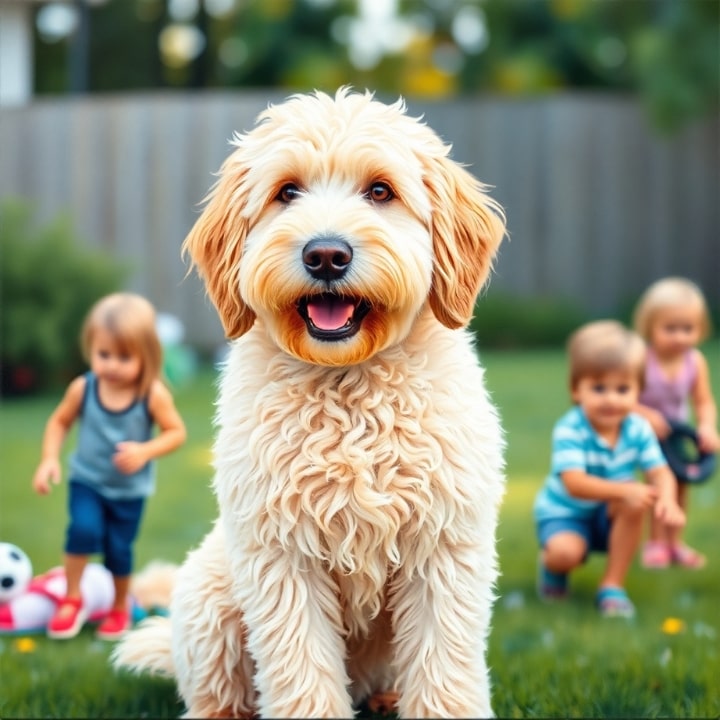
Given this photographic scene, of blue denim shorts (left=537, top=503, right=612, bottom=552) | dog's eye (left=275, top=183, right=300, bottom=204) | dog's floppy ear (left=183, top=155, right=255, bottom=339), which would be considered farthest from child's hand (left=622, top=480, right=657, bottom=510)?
dog's eye (left=275, top=183, right=300, bottom=204)

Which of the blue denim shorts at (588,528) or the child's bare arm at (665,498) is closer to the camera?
the child's bare arm at (665,498)

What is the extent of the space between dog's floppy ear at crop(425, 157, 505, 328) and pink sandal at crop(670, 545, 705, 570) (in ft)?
11.5

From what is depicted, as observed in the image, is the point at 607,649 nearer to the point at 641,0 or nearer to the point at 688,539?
the point at 688,539

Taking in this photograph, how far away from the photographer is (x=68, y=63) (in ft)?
62.7

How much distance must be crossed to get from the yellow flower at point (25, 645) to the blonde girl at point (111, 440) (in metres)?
0.12

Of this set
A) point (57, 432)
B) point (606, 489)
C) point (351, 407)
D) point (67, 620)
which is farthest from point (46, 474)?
point (606, 489)

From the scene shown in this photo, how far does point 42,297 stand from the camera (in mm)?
11406

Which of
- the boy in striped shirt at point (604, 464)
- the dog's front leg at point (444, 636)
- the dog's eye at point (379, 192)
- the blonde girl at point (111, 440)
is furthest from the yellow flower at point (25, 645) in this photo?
the dog's eye at point (379, 192)

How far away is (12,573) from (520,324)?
991 cm

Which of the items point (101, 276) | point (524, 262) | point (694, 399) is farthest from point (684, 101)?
point (694, 399)

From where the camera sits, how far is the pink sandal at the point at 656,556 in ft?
20.0

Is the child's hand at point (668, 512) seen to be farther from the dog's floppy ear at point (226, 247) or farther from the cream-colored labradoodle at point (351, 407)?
the dog's floppy ear at point (226, 247)

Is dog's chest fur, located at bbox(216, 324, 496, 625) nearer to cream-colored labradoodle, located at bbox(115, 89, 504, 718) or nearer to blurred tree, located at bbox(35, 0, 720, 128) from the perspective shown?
cream-colored labradoodle, located at bbox(115, 89, 504, 718)

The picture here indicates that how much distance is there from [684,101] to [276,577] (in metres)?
12.4
